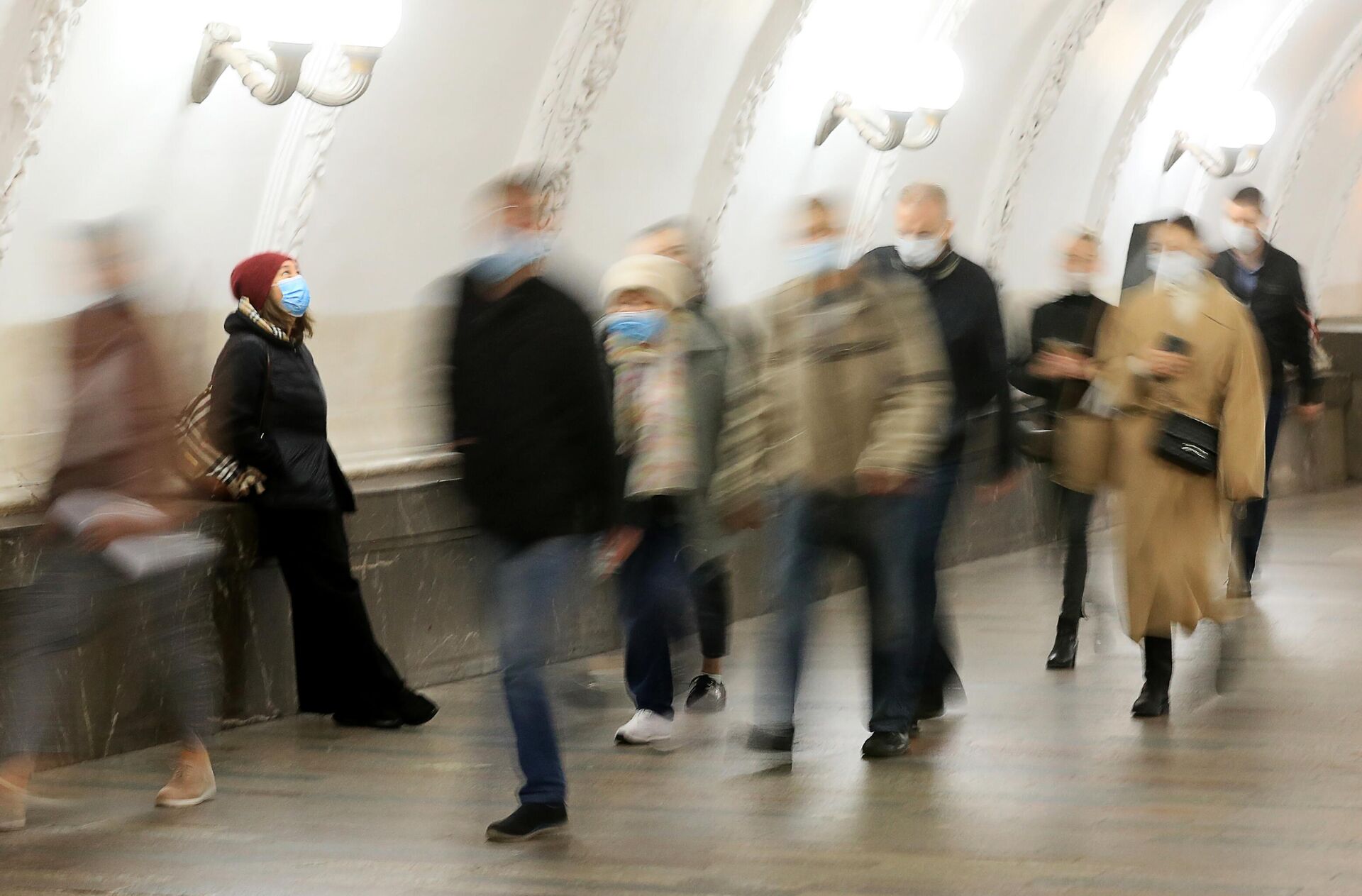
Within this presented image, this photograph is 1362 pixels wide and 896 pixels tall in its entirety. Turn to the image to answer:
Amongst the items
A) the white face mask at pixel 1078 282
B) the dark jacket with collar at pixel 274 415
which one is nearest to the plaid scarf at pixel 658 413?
the dark jacket with collar at pixel 274 415

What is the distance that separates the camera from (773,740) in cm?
588

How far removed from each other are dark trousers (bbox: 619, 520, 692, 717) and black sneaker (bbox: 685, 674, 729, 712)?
49cm

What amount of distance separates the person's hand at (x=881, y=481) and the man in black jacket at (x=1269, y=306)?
136 inches

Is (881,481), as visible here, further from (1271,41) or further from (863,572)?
(1271,41)

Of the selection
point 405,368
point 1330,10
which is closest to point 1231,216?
point 405,368

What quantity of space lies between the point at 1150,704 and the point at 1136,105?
7.29 meters

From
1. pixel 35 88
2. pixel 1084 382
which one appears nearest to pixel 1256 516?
pixel 1084 382

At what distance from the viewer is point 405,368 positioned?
7.95 meters

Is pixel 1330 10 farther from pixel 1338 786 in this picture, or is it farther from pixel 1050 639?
pixel 1338 786

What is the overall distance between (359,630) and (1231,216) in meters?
4.49

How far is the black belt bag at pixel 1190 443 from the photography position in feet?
20.2

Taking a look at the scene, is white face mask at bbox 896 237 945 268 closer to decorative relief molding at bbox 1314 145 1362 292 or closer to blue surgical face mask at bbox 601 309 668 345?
blue surgical face mask at bbox 601 309 668 345

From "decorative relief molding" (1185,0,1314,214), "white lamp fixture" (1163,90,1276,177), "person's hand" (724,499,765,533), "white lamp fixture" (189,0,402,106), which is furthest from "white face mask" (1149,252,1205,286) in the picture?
"decorative relief molding" (1185,0,1314,214)

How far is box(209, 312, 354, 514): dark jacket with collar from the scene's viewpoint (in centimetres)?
641
